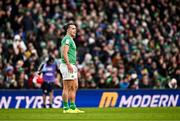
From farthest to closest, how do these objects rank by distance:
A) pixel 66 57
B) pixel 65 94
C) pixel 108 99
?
pixel 108 99 → pixel 65 94 → pixel 66 57

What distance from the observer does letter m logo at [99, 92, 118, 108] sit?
26.1 meters

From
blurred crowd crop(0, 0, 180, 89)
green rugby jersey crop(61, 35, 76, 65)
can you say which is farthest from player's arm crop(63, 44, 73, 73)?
blurred crowd crop(0, 0, 180, 89)

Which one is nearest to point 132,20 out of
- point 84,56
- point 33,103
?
point 84,56

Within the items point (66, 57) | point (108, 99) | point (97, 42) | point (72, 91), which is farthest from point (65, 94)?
point (97, 42)

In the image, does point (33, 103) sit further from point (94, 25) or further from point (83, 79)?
point (94, 25)

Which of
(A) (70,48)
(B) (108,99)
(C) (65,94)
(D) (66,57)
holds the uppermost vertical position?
(A) (70,48)

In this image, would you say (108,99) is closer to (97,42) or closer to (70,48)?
(97,42)

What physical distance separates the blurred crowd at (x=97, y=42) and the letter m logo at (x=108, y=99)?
1.23m

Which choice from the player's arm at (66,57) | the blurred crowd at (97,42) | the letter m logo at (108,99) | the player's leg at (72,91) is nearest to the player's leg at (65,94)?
the player's leg at (72,91)

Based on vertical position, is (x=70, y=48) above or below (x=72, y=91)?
above

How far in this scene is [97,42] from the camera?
29.7m

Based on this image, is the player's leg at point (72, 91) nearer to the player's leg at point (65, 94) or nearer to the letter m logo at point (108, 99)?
the player's leg at point (65, 94)

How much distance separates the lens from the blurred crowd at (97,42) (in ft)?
88.6

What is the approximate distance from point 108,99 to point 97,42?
166 inches
